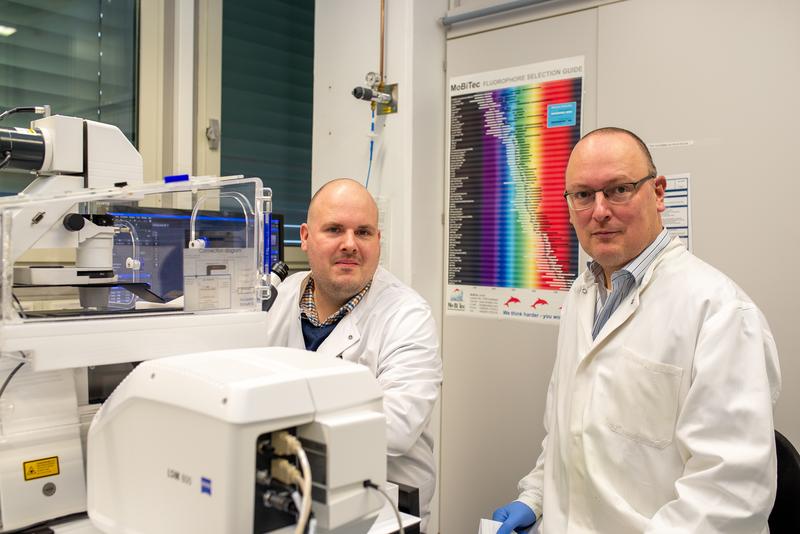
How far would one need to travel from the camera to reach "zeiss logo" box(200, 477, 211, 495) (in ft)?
2.67

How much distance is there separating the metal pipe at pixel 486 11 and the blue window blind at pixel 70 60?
1.20 m

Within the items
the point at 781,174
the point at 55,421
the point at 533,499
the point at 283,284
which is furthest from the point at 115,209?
the point at 781,174

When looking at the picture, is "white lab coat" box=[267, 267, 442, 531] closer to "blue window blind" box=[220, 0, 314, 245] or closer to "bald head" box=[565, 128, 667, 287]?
"bald head" box=[565, 128, 667, 287]

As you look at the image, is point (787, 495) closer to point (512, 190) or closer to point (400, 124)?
point (512, 190)

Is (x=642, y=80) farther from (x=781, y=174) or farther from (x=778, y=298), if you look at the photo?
(x=778, y=298)

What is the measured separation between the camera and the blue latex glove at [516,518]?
5.01ft

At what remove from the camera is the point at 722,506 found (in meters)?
1.22

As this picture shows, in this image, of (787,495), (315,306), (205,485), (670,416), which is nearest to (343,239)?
(315,306)

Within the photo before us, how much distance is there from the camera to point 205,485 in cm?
82

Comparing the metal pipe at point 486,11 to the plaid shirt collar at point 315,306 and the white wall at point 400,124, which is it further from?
the plaid shirt collar at point 315,306

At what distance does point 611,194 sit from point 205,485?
1107 mm

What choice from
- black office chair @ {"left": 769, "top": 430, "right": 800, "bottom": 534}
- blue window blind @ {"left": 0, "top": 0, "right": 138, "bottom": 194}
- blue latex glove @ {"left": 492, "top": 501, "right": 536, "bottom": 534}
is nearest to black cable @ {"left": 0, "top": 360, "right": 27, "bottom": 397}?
blue latex glove @ {"left": 492, "top": 501, "right": 536, "bottom": 534}

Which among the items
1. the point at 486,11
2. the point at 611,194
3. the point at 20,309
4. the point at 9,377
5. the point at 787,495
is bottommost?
the point at 787,495

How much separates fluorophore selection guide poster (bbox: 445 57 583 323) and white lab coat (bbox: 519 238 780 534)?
28.3 inches
